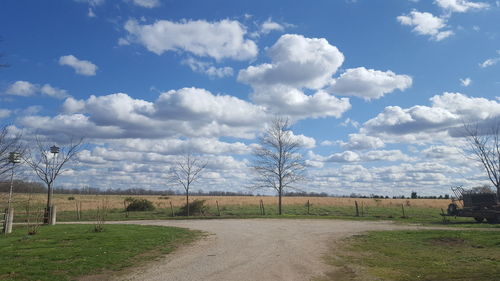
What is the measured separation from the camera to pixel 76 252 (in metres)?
13.5

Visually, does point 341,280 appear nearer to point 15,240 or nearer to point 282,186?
point 15,240

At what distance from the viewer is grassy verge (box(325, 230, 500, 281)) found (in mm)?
10320

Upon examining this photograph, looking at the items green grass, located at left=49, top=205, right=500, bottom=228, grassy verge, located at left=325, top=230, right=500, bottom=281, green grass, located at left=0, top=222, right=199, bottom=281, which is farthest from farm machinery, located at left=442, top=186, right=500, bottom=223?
green grass, located at left=0, top=222, right=199, bottom=281

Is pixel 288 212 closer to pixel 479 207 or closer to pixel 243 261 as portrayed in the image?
pixel 479 207

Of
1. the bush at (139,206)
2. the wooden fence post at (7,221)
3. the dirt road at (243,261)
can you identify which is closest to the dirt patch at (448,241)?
the dirt road at (243,261)

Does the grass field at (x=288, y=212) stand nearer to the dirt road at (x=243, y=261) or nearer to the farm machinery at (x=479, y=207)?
the farm machinery at (x=479, y=207)

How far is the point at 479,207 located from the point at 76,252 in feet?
96.5

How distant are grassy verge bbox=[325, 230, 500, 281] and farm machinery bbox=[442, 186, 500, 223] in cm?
1285

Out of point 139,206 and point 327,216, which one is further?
point 139,206

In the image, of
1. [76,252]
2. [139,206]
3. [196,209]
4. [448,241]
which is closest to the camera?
[76,252]

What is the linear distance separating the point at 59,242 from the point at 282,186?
80.2ft

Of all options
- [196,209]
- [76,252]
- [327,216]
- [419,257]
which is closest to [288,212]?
[327,216]

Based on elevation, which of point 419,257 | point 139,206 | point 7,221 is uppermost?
point 7,221

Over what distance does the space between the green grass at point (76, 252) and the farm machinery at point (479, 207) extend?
22823mm
